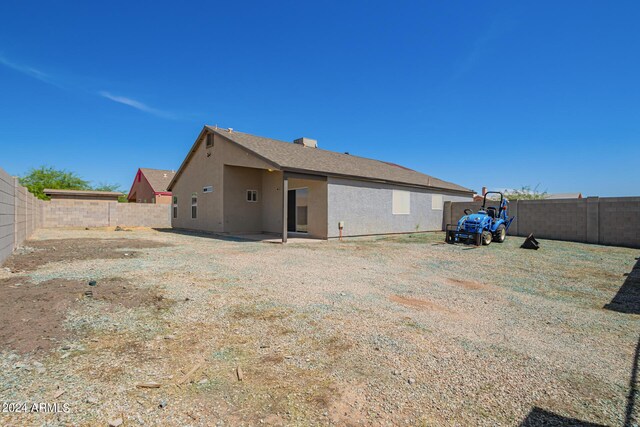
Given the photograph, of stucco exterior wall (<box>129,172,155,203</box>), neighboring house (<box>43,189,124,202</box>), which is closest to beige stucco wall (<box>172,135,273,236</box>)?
neighboring house (<box>43,189,124,202</box>)

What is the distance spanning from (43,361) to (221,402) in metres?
1.79

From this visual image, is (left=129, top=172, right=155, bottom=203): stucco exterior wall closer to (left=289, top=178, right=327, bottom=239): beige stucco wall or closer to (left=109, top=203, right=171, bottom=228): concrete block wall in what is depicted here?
(left=109, top=203, right=171, bottom=228): concrete block wall

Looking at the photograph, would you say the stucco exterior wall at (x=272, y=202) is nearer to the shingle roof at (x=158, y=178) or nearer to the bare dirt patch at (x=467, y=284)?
the bare dirt patch at (x=467, y=284)

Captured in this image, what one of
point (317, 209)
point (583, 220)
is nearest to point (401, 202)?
point (317, 209)

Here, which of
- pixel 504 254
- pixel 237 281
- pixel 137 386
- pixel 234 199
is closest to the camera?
pixel 137 386

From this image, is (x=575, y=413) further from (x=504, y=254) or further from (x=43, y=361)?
(x=504, y=254)

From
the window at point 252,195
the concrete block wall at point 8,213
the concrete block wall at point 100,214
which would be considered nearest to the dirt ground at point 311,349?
the concrete block wall at point 8,213

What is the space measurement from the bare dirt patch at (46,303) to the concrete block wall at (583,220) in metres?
17.1

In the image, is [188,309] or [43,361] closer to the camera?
[43,361]

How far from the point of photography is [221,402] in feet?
8.04

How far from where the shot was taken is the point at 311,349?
11.1 ft

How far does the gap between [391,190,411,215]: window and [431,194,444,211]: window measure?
8.52ft

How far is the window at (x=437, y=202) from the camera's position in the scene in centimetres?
2017

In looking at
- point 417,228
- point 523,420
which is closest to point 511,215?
point 417,228
